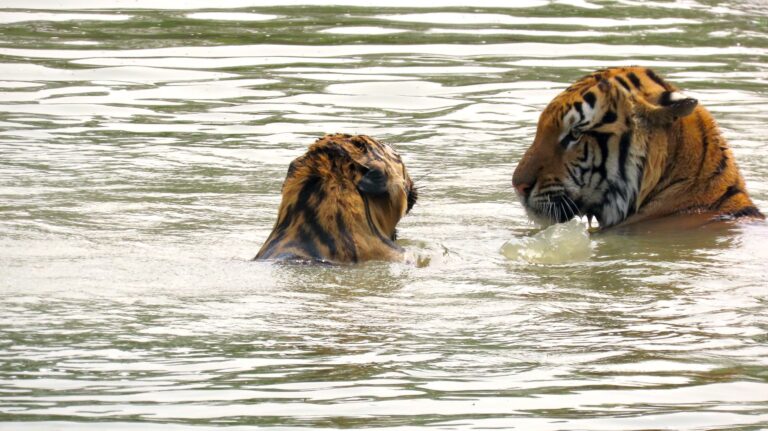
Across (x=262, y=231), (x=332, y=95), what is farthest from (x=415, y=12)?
(x=262, y=231)

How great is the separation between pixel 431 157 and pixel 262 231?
2388 millimetres

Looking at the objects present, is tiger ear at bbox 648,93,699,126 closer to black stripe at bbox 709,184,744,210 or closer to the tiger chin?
the tiger chin

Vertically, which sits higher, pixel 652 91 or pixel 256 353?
pixel 652 91

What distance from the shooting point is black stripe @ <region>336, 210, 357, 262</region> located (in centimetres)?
707

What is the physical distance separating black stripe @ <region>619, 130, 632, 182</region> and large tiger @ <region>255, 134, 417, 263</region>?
1186mm

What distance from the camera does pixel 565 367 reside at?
5.58 metres

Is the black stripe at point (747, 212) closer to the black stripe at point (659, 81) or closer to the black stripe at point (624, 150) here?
the black stripe at point (624, 150)

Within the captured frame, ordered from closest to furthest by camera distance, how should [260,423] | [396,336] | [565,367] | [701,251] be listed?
1. [260,423]
2. [565,367]
3. [396,336]
4. [701,251]

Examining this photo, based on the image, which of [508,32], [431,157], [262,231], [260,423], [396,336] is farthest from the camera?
[508,32]

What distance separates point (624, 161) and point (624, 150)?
6cm

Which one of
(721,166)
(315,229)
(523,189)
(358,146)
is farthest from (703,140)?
(315,229)

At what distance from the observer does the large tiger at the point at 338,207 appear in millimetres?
7102

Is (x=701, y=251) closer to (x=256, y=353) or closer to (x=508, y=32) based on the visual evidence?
(x=256, y=353)

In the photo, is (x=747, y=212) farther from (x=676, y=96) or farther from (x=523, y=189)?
(x=523, y=189)
